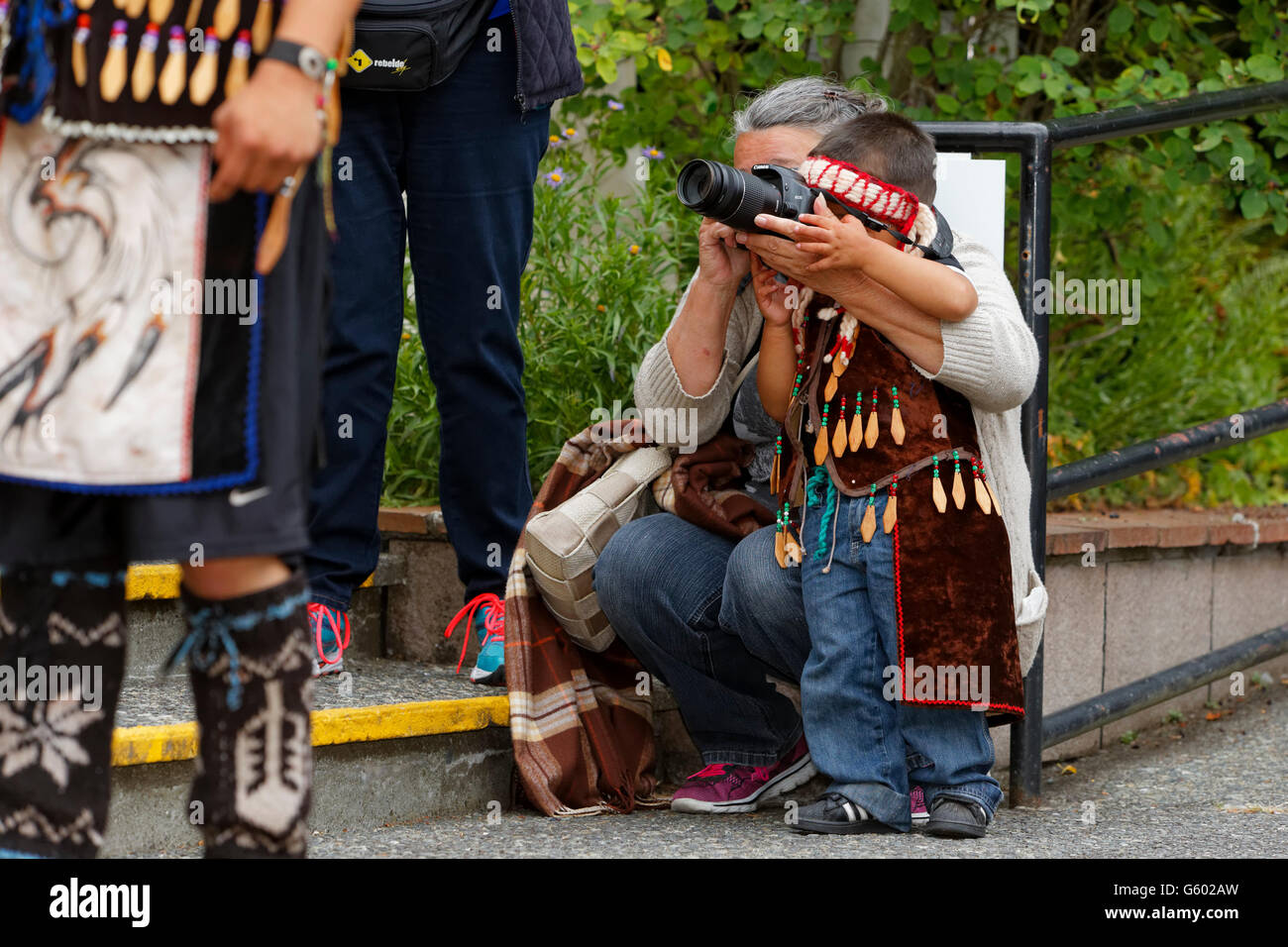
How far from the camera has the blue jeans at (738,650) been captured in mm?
2352

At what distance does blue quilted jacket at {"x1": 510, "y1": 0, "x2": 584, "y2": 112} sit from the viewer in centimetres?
251

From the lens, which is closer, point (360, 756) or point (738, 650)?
point (360, 756)

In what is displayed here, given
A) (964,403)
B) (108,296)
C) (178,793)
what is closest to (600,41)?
(964,403)

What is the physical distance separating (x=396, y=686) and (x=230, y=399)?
1.40 metres

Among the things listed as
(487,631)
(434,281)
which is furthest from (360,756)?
(434,281)

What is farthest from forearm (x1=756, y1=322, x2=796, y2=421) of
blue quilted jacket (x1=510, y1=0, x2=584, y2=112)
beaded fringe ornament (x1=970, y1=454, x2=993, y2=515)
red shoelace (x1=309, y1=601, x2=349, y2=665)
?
red shoelace (x1=309, y1=601, x2=349, y2=665)

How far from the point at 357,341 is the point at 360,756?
69 centimetres

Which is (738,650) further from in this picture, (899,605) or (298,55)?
(298,55)

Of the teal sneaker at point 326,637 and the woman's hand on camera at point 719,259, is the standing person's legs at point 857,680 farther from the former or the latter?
the teal sneaker at point 326,637

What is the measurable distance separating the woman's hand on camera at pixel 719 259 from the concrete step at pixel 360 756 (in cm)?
78

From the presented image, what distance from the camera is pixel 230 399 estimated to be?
134cm

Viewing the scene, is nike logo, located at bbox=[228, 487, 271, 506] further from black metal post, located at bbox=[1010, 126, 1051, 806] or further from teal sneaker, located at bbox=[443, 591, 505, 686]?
black metal post, located at bbox=[1010, 126, 1051, 806]

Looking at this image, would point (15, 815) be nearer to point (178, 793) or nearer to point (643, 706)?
point (178, 793)

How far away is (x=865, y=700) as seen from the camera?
7.55 ft
